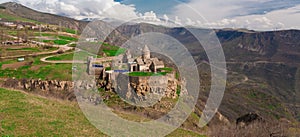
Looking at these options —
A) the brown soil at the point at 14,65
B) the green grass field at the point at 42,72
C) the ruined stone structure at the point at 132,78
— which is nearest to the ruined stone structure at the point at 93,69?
the ruined stone structure at the point at 132,78

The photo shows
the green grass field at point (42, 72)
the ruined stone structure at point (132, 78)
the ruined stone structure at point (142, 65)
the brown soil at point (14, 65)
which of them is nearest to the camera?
the ruined stone structure at point (132, 78)

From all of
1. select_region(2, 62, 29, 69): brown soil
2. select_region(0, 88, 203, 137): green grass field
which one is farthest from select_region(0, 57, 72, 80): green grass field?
select_region(0, 88, 203, 137): green grass field

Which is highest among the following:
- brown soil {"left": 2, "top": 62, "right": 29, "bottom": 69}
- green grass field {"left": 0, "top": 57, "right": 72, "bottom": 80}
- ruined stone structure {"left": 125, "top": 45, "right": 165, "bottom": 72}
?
ruined stone structure {"left": 125, "top": 45, "right": 165, "bottom": 72}

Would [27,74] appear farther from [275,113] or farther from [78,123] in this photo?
[275,113]

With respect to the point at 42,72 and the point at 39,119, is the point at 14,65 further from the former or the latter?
the point at 39,119

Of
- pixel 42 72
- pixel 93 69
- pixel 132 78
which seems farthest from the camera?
pixel 42 72

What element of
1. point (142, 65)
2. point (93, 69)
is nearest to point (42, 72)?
point (93, 69)

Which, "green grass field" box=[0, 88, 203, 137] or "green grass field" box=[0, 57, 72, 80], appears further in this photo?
"green grass field" box=[0, 57, 72, 80]

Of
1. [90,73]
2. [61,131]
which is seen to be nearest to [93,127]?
[61,131]

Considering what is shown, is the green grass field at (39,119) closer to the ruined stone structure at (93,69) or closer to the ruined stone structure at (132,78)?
the ruined stone structure at (132,78)

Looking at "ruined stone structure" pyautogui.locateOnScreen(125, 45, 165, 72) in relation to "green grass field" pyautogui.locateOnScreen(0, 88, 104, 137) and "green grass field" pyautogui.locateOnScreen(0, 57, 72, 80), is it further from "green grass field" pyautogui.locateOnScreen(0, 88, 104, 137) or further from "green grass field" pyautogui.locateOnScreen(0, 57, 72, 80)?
"green grass field" pyautogui.locateOnScreen(0, 88, 104, 137)

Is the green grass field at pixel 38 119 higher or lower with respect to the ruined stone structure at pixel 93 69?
lower
